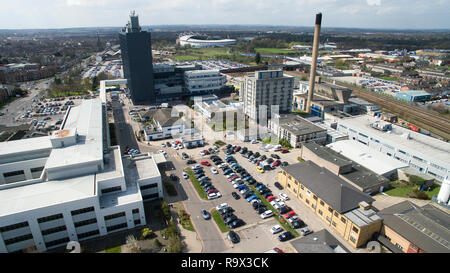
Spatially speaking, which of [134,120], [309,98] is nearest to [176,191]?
[134,120]

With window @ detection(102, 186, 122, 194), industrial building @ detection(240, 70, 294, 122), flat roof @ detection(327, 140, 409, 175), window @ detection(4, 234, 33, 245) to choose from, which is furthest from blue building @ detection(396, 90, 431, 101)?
window @ detection(4, 234, 33, 245)

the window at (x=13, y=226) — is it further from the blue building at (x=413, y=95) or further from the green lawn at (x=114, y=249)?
the blue building at (x=413, y=95)

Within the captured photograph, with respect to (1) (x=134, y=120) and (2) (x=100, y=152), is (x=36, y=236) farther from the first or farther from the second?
(1) (x=134, y=120)

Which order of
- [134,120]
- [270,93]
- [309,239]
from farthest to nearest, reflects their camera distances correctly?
[134,120] → [270,93] → [309,239]

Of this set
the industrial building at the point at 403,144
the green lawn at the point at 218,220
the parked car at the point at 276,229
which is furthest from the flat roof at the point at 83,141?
the industrial building at the point at 403,144

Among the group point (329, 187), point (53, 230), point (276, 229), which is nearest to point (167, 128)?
point (53, 230)

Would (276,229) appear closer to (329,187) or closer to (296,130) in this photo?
(329,187)
